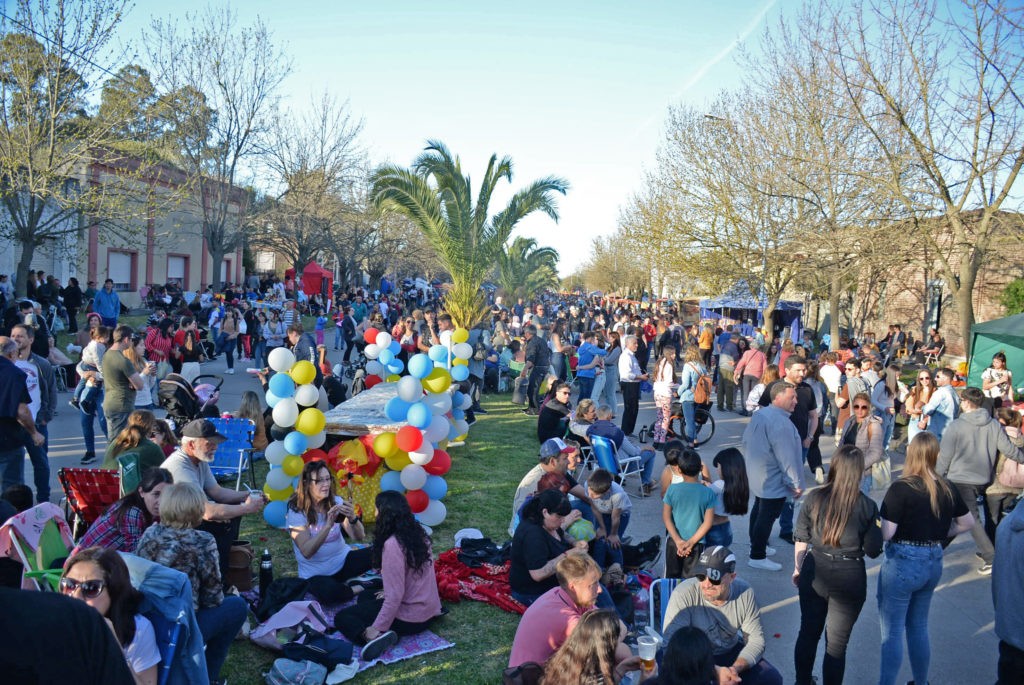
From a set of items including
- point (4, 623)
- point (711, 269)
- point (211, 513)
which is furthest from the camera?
point (711, 269)

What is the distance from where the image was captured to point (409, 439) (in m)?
7.26

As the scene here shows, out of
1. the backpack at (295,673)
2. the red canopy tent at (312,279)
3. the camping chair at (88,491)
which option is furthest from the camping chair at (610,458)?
the red canopy tent at (312,279)

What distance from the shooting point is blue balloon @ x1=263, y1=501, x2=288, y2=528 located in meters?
7.16

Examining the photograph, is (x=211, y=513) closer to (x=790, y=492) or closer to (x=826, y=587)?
(x=826, y=587)

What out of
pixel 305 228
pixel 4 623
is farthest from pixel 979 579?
pixel 305 228

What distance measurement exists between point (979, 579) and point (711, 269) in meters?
17.1

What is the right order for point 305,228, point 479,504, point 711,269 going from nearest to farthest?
point 479,504
point 711,269
point 305,228

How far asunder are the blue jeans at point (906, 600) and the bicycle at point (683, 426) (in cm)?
665

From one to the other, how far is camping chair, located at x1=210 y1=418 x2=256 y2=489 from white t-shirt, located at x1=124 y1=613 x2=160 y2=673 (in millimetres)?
5103

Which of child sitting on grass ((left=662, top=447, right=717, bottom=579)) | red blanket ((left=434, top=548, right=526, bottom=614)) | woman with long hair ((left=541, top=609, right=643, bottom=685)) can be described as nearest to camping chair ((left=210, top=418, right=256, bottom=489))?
red blanket ((left=434, top=548, right=526, bottom=614))

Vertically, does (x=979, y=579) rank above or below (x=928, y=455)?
below

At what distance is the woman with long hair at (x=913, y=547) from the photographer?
449cm

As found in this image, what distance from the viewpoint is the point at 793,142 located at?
63.5 feet

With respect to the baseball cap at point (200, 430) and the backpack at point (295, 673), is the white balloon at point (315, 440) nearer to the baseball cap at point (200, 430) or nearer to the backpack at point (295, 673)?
the baseball cap at point (200, 430)
